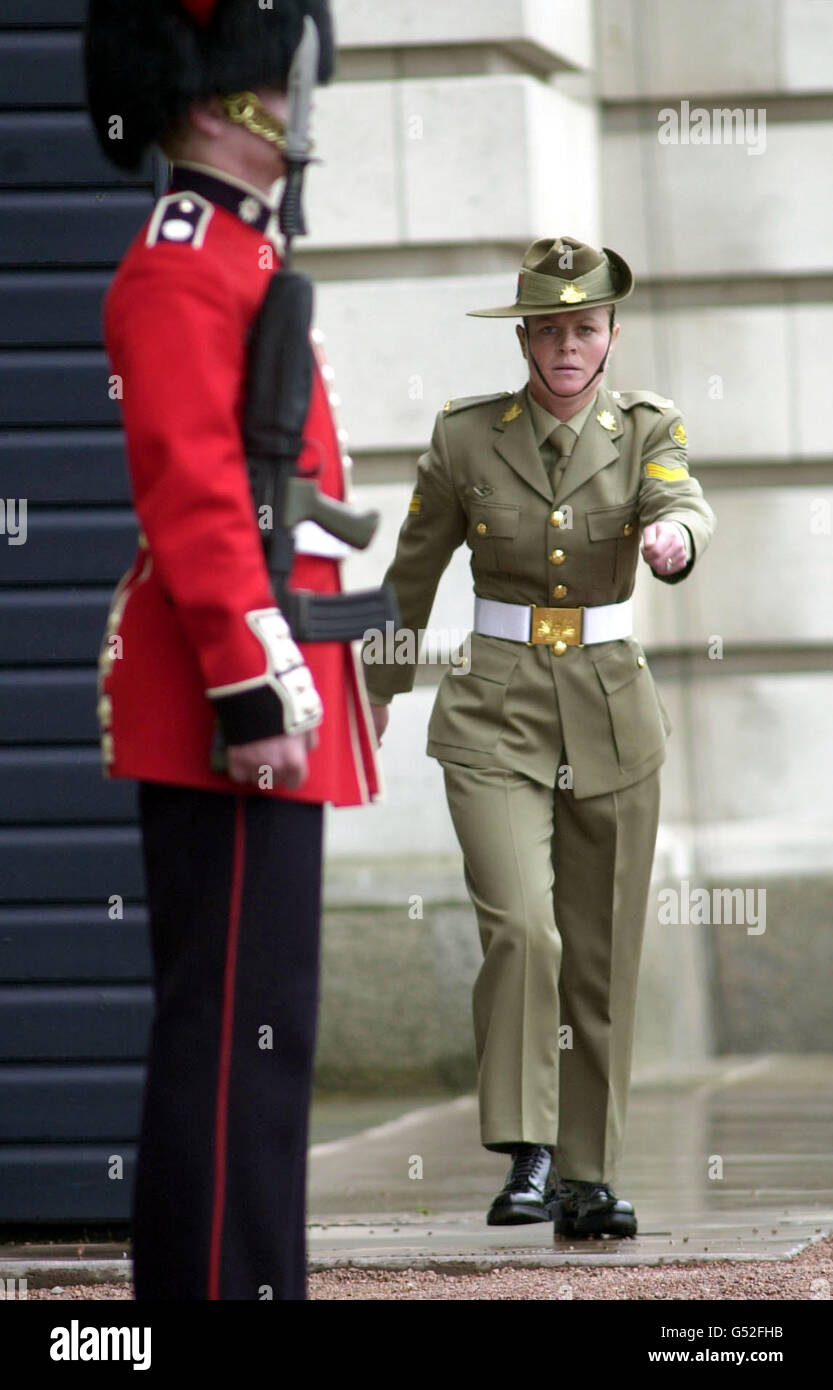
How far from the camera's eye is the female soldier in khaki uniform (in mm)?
4914

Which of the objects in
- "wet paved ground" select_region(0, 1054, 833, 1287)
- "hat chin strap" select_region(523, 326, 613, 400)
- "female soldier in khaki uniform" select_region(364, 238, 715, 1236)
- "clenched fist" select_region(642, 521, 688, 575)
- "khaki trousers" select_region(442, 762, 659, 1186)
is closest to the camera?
"clenched fist" select_region(642, 521, 688, 575)

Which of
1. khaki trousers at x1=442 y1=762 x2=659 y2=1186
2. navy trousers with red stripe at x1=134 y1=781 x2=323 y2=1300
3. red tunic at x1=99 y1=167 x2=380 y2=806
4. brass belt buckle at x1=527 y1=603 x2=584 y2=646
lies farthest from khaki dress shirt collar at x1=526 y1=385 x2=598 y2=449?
navy trousers with red stripe at x1=134 y1=781 x2=323 y2=1300

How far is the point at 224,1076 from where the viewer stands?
301 cm

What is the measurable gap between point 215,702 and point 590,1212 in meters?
2.29

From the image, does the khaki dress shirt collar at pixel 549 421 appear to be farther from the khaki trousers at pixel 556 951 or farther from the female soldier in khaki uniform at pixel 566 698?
the khaki trousers at pixel 556 951

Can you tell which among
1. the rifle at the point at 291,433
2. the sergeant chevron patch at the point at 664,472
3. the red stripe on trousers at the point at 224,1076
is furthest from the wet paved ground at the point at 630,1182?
the rifle at the point at 291,433

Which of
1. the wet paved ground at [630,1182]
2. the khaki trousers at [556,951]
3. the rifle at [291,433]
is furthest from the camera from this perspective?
the khaki trousers at [556,951]

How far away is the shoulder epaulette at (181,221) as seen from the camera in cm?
308

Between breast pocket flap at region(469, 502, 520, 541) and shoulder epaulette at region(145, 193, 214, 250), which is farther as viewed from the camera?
breast pocket flap at region(469, 502, 520, 541)

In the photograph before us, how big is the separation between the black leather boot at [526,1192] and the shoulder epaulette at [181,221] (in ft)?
7.56

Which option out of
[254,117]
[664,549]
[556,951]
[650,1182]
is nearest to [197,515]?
[254,117]

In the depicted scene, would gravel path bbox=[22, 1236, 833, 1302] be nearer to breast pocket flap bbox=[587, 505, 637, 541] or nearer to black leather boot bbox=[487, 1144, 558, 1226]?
black leather boot bbox=[487, 1144, 558, 1226]

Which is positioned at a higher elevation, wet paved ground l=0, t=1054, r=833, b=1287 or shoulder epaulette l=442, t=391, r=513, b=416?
shoulder epaulette l=442, t=391, r=513, b=416
